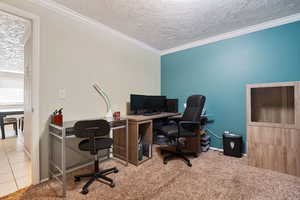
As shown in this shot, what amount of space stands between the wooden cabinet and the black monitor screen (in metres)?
1.90

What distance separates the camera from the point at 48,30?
179 centimetres

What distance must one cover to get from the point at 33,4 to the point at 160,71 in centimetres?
279

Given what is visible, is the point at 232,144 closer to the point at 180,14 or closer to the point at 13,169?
the point at 180,14

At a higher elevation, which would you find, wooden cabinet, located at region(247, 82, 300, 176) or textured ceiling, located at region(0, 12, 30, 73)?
textured ceiling, located at region(0, 12, 30, 73)

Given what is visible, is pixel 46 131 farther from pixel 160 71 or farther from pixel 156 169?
pixel 160 71

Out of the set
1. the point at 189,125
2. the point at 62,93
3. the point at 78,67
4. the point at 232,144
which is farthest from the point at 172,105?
the point at 62,93

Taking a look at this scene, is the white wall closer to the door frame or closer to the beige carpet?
the door frame

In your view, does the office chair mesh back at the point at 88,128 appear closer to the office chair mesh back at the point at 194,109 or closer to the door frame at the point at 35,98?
the door frame at the point at 35,98

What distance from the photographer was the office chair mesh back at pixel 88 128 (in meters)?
1.49

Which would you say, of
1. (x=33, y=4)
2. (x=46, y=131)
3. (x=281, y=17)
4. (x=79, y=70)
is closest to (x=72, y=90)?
(x=79, y=70)

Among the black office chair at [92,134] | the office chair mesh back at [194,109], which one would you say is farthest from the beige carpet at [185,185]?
the office chair mesh back at [194,109]

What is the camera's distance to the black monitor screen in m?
2.69

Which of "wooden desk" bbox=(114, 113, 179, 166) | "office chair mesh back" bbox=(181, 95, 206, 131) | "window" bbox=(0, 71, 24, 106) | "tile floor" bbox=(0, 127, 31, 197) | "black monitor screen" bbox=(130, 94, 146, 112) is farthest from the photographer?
"window" bbox=(0, 71, 24, 106)

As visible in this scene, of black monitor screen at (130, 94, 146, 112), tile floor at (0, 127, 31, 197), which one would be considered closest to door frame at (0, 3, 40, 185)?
tile floor at (0, 127, 31, 197)
